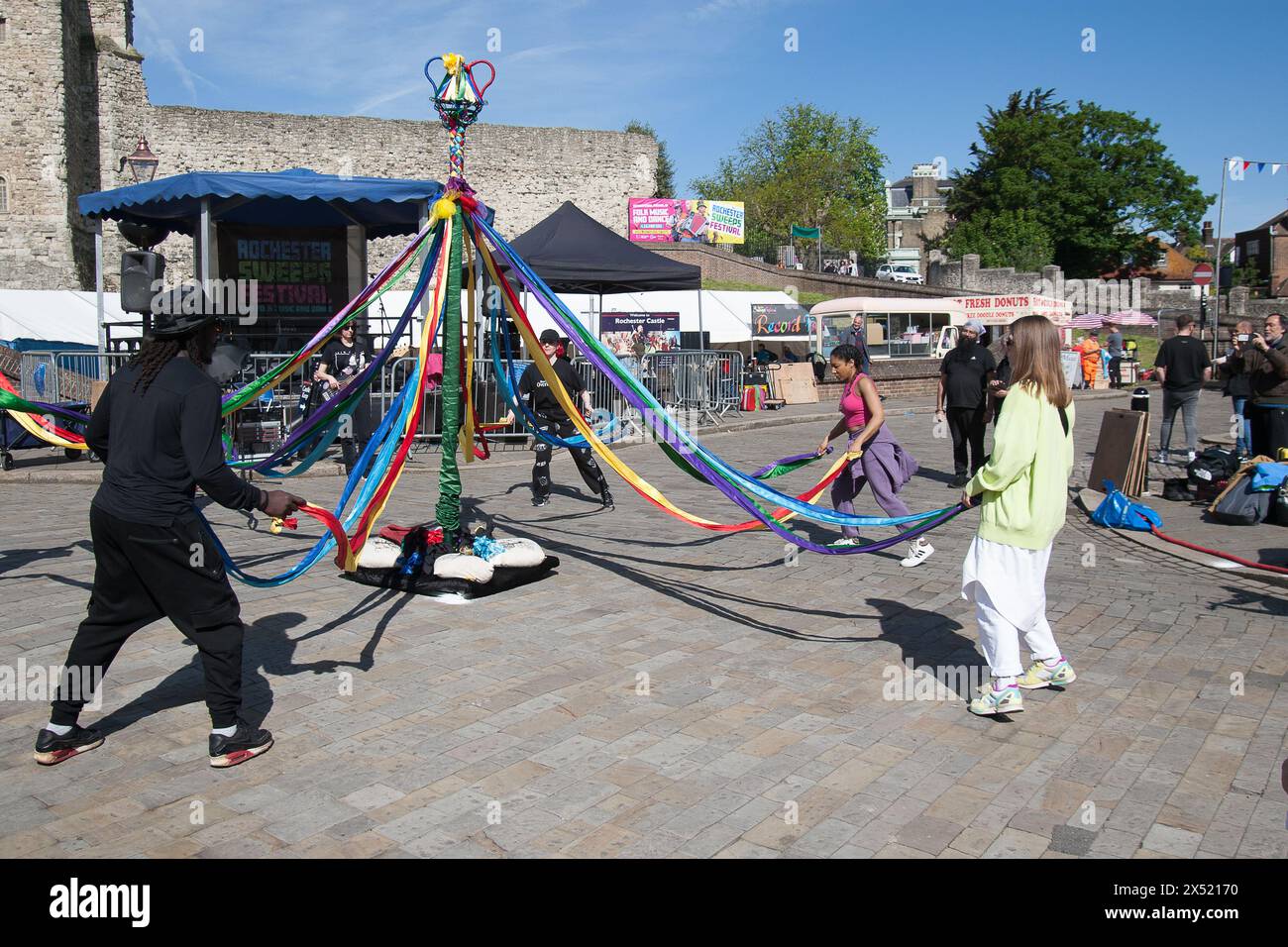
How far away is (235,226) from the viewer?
1631 centimetres

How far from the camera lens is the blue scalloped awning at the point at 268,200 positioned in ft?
45.4

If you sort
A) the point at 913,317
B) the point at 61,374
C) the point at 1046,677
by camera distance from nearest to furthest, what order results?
the point at 1046,677 < the point at 61,374 < the point at 913,317

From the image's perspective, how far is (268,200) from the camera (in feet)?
49.8

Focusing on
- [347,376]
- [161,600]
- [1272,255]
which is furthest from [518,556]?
[1272,255]

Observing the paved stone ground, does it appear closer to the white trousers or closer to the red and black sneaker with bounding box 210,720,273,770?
the red and black sneaker with bounding box 210,720,273,770

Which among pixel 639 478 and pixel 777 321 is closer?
pixel 639 478

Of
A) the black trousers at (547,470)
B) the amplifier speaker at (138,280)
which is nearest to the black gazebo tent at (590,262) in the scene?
the black trousers at (547,470)

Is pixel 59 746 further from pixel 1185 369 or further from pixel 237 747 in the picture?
pixel 1185 369

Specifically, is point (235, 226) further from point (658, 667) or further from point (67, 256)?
point (67, 256)

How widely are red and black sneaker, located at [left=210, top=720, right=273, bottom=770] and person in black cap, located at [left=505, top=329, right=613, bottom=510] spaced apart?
6.03 metres

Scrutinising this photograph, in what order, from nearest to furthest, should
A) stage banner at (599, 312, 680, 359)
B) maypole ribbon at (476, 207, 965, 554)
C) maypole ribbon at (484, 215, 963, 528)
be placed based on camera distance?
maypole ribbon at (476, 207, 965, 554)
maypole ribbon at (484, 215, 963, 528)
stage banner at (599, 312, 680, 359)

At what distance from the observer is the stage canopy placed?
1761 cm

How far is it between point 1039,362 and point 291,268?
14133 mm

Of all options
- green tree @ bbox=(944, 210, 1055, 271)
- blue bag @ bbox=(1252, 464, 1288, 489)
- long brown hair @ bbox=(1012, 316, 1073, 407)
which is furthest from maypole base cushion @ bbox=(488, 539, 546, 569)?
green tree @ bbox=(944, 210, 1055, 271)
